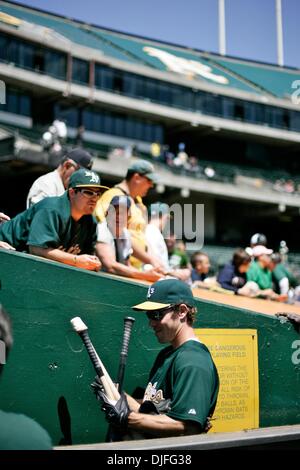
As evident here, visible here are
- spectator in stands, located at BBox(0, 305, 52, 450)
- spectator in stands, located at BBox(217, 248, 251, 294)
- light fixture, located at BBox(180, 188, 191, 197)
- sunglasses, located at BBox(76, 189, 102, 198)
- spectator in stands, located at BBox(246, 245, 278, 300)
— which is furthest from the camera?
light fixture, located at BBox(180, 188, 191, 197)

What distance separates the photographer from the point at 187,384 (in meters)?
2.88

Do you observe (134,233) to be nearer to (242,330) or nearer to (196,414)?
(242,330)

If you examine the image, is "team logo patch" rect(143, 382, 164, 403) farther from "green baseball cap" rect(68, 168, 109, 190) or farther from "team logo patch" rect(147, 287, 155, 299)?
"green baseball cap" rect(68, 168, 109, 190)

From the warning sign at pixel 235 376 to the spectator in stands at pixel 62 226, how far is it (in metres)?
0.86

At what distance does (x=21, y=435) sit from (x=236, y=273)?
5084 millimetres

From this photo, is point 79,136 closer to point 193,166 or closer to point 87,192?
point 193,166

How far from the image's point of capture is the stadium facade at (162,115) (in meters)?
27.6

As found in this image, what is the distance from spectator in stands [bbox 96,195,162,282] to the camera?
14.5 ft

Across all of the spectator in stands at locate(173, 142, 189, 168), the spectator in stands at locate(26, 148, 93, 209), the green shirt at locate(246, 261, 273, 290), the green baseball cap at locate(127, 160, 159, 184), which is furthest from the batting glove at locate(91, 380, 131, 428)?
the spectator in stands at locate(173, 142, 189, 168)

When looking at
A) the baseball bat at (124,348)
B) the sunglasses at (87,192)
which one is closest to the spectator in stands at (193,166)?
the sunglasses at (87,192)

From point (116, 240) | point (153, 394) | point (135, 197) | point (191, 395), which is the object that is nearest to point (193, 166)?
point (135, 197)

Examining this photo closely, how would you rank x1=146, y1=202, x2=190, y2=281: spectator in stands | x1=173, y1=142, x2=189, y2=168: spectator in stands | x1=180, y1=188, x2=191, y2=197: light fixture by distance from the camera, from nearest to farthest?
x1=146, y1=202, x2=190, y2=281: spectator in stands < x1=180, y1=188, x2=191, y2=197: light fixture < x1=173, y1=142, x2=189, y2=168: spectator in stands

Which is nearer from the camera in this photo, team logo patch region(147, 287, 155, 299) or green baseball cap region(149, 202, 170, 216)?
team logo patch region(147, 287, 155, 299)

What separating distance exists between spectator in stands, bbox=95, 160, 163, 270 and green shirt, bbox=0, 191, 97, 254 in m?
0.93
